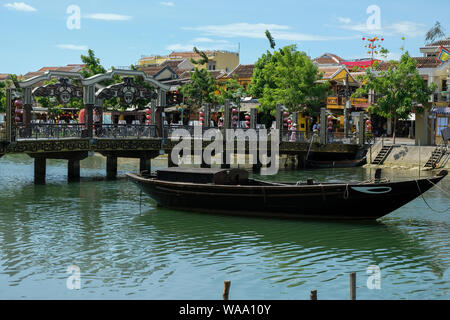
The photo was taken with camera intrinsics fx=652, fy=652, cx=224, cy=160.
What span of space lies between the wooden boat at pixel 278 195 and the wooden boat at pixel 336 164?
23571mm

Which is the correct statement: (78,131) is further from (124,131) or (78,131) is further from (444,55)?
(444,55)

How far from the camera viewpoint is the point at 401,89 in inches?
2002

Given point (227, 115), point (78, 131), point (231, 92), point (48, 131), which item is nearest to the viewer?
point (48, 131)

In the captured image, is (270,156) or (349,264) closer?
(349,264)

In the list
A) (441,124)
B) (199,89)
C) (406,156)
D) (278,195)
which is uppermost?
(199,89)

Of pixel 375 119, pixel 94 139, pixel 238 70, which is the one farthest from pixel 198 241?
pixel 238 70

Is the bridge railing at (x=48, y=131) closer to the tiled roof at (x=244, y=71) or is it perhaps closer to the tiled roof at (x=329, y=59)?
the tiled roof at (x=244, y=71)

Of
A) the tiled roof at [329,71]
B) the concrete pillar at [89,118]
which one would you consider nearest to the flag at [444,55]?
the tiled roof at [329,71]

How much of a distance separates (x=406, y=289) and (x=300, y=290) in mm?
2635

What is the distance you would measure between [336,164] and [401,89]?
318 inches

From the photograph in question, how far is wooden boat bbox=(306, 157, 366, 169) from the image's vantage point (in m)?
48.9

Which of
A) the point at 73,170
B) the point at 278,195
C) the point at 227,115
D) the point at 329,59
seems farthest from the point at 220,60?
the point at 278,195

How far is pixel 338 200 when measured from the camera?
2412 cm
